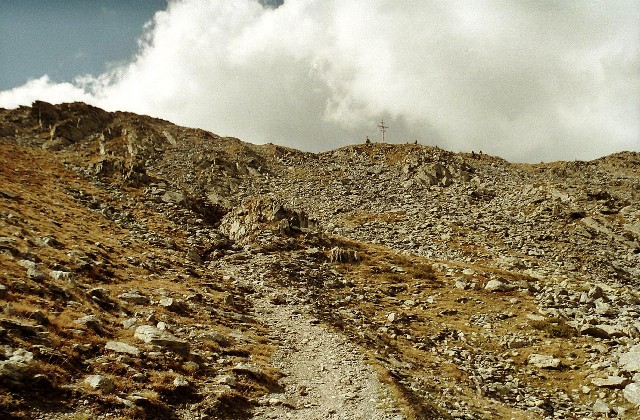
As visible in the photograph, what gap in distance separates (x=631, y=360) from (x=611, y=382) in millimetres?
2164

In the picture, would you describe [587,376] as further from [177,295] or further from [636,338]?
[177,295]

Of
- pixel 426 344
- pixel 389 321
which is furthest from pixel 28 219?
pixel 426 344

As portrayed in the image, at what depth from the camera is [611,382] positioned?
20.2 metres

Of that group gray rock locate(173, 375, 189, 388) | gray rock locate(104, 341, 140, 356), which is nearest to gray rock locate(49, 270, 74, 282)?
gray rock locate(104, 341, 140, 356)

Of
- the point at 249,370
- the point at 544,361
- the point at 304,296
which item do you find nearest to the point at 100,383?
the point at 249,370

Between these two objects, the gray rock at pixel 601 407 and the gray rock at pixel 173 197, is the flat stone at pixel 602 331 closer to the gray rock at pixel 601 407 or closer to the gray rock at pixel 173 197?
the gray rock at pixel 601 407

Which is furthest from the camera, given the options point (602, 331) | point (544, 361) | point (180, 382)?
point (602, 331)

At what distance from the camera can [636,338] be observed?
79.1 ft

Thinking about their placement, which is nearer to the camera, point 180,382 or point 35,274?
point 180,382

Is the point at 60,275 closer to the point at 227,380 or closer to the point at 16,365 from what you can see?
the point at 16,365

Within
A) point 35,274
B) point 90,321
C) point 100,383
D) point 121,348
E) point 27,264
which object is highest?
point 27,264

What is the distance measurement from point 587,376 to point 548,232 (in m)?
31.2

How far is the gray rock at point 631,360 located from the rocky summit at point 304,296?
154 millimetres

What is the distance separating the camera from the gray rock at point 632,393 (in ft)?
62.0
